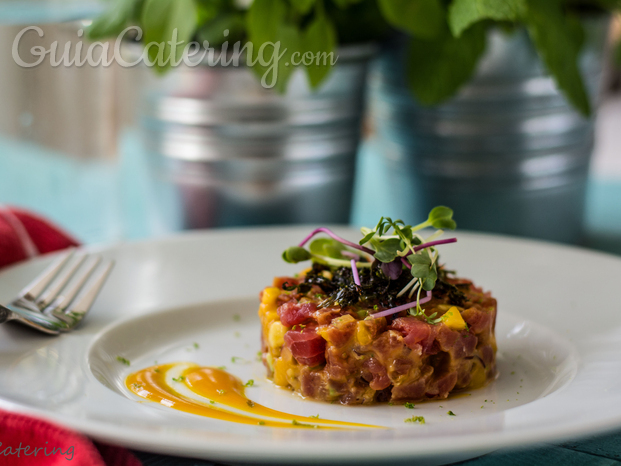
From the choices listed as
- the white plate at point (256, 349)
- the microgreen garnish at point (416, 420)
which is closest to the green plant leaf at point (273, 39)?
the white plate at point (256, 349)

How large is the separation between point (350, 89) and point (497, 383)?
1060 mm

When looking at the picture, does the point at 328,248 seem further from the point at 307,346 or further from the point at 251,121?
the point at 251,121

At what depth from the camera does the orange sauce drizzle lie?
122 cm

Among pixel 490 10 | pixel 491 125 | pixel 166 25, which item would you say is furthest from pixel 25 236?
pixel 491 125

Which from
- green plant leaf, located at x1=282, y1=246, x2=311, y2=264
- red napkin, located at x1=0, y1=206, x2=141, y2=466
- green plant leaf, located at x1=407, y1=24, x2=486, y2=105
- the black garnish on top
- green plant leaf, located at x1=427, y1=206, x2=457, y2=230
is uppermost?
green plant leaf, located at x1=407, y1=24, x2=486, y2=105

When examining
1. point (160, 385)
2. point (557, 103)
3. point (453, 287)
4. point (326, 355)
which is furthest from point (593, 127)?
point (160, 385)

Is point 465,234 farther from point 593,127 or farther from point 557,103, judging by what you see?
point 593,127

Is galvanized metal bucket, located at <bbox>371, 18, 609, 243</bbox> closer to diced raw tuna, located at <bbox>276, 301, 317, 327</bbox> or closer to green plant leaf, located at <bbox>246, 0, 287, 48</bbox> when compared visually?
green plant leaf, located at <bbox>246, 0, 287, 48</bbox>

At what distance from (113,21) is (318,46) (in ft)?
1.80

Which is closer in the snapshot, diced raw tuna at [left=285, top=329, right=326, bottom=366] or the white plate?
the white plate

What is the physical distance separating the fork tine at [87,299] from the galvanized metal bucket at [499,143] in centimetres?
111

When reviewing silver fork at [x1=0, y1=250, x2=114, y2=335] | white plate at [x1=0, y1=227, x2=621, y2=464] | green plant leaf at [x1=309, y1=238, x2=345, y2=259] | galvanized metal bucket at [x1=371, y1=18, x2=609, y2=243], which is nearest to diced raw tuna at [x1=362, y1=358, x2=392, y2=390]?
white plate at [x1=0, y1=227, x2=621, y2=464]

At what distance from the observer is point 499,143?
85.5 inches

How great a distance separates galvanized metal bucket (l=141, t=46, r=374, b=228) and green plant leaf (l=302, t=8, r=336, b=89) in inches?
7.4
